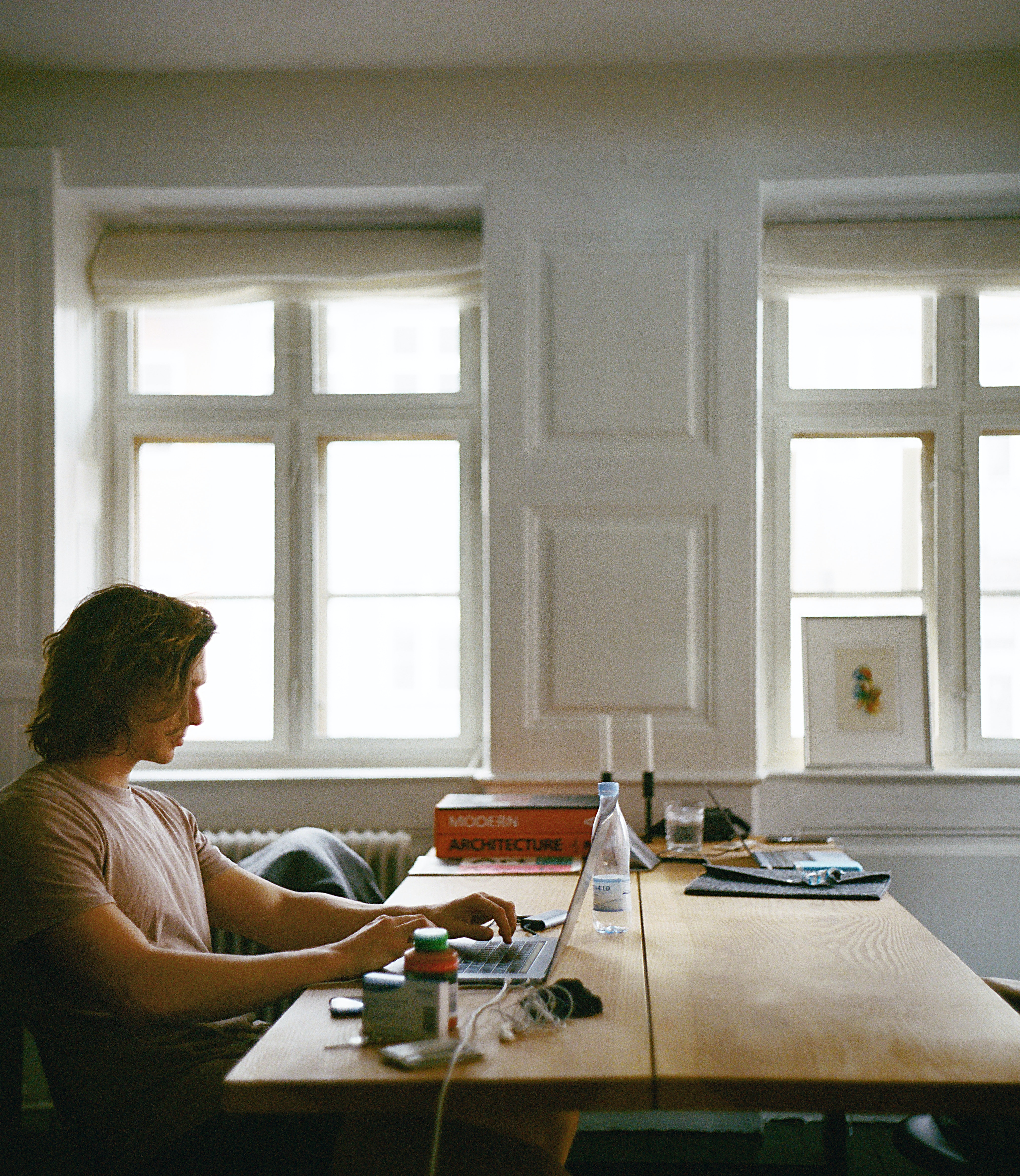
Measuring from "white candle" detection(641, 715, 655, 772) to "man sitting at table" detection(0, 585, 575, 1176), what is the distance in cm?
113

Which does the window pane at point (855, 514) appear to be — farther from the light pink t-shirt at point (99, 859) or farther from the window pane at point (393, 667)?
the light pink t-shirt at point (99, 859)

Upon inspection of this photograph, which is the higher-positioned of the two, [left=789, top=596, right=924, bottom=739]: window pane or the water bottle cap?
[left=789, top=596, right=924, bottom=739]: window pane

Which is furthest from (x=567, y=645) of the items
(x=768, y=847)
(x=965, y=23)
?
(x=965, y=23)

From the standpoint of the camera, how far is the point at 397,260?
129 inches

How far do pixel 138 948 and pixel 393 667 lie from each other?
6.54 ft

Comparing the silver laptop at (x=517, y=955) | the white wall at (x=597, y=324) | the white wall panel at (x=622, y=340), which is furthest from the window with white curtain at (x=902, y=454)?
the silver laptop at (x=517, y=955)

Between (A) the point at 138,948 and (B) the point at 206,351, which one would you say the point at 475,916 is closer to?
(A) the point at 138,948

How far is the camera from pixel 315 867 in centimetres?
236

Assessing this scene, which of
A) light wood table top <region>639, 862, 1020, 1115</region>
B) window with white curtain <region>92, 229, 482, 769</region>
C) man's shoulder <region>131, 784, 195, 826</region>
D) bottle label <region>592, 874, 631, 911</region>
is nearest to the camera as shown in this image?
light wood table top <region>639, 862, 1020, 1115</region>

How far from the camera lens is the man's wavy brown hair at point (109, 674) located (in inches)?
63.3

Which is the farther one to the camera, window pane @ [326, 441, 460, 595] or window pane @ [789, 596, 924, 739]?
window pane @ [326, 441, 460, 595]

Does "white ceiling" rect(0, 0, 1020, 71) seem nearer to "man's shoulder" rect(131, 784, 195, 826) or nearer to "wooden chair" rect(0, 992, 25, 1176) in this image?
"man's shoulder" rect(131, 784, 195, 826)

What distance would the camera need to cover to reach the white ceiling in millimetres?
2766

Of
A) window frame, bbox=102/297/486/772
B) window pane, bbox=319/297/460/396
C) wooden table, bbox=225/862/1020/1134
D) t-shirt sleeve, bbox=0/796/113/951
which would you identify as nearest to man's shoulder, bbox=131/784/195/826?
t-shirt sleeve, bbox=0/796/113/951
